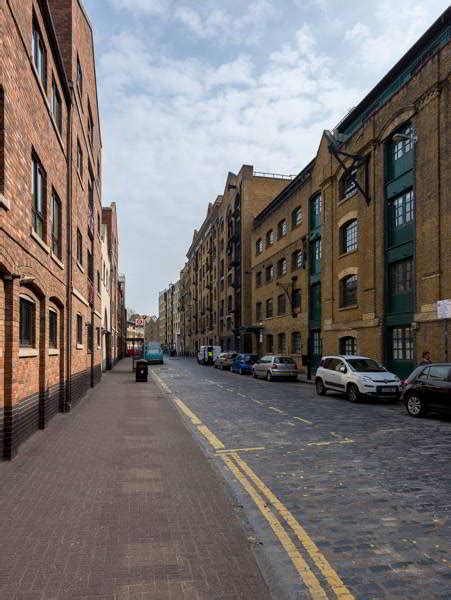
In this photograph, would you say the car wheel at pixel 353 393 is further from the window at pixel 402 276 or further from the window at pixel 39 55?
the window at pixel 39 55

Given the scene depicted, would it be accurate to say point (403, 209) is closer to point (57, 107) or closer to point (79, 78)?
point (79, 78)

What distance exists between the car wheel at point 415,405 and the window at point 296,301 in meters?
19.3

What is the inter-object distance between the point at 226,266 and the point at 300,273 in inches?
938

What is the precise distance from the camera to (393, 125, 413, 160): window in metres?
19.5

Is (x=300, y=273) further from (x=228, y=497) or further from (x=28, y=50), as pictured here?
(x=228, y=497)

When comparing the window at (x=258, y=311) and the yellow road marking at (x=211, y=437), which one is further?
the window at (x=258, y=311)

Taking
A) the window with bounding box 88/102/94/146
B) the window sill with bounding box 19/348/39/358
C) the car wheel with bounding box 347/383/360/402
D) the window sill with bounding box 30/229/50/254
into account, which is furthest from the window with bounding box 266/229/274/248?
the window sill with bounding box 19/348/39/358

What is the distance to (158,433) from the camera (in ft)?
32.2

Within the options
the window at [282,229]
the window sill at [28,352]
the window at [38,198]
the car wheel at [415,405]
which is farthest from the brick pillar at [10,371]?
the window at [282,229]

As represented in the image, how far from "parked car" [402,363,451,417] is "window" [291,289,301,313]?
19262 mm

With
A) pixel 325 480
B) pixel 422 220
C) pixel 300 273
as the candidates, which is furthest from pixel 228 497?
pixel 300 273

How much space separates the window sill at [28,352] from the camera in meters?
8.35

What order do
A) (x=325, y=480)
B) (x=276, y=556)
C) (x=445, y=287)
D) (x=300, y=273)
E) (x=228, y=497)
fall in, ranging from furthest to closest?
(x=300, y=273) < (x=445, y=287) < (x=325, y=480) < (x=228, y=497) < (x=276, y=556)

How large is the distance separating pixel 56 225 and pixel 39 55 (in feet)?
13.6
